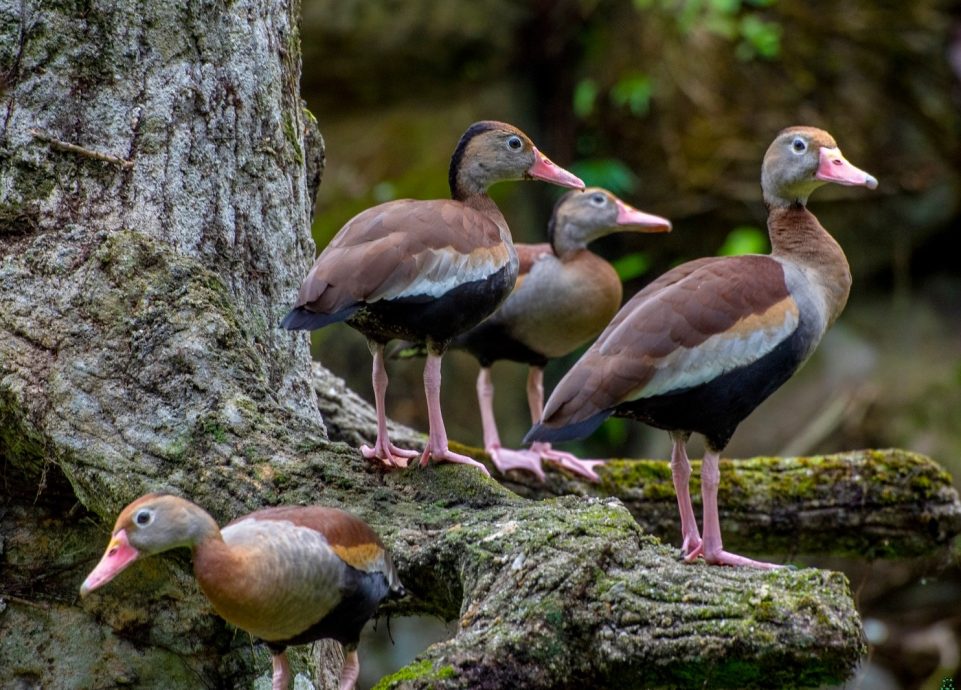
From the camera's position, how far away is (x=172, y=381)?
157 inches

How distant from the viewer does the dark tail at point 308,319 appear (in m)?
3.83

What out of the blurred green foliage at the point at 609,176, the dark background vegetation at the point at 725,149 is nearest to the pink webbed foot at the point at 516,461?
the dark background vegetation at the point at 725,149

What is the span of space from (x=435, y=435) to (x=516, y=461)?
1825 millimetres

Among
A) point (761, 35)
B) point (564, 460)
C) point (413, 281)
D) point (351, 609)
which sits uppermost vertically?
point (761, 35)

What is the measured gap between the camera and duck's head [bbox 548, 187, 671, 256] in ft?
21.7

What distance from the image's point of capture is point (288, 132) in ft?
16.0

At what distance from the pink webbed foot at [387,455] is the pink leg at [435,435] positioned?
0.12m

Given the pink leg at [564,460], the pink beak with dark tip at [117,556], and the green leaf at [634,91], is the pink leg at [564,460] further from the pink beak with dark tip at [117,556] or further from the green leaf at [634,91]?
the green leaf at [634,91]

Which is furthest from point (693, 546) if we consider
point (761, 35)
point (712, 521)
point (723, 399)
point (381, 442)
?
point (761, 35)

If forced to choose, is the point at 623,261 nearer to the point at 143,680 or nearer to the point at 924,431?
the point at 924,431

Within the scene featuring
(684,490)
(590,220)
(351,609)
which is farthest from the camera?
(590,220)

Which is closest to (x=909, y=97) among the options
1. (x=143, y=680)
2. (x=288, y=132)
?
(x=288, y=132)

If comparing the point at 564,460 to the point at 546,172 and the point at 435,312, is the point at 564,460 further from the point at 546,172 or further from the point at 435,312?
the point at 435,312

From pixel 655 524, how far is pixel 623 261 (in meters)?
3.44
